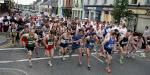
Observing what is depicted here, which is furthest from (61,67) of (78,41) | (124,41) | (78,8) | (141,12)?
(78,8)

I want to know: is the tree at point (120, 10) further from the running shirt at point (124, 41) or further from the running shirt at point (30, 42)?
the running shirt at point (30, 42)

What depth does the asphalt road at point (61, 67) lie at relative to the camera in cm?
1245

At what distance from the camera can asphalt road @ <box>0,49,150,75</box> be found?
12.5m

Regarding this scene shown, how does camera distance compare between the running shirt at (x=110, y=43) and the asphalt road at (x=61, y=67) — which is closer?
the asphalt road at (x=61, y=67)

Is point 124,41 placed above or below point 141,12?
below

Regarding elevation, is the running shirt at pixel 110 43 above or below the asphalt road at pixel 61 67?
above

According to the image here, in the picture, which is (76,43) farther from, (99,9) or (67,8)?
(67,8)

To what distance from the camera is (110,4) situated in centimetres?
3931

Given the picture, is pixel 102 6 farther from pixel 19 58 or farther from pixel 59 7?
pixel 59 7

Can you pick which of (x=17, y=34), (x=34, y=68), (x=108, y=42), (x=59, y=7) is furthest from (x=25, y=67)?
(x=59, y=7)

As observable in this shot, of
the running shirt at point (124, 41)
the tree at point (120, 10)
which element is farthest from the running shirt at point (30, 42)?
the tree at point (120, 10)

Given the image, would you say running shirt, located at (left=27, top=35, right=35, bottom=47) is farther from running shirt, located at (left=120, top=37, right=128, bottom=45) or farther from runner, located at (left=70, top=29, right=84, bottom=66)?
running shirt, located at (left=120, top=37, right=128, bottom=45)

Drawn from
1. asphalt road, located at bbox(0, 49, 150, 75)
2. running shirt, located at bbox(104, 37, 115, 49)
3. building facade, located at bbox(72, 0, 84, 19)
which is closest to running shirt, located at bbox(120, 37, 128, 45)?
asphalt road, located at bbox(0, 49, 150, 75)

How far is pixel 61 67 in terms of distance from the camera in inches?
529
